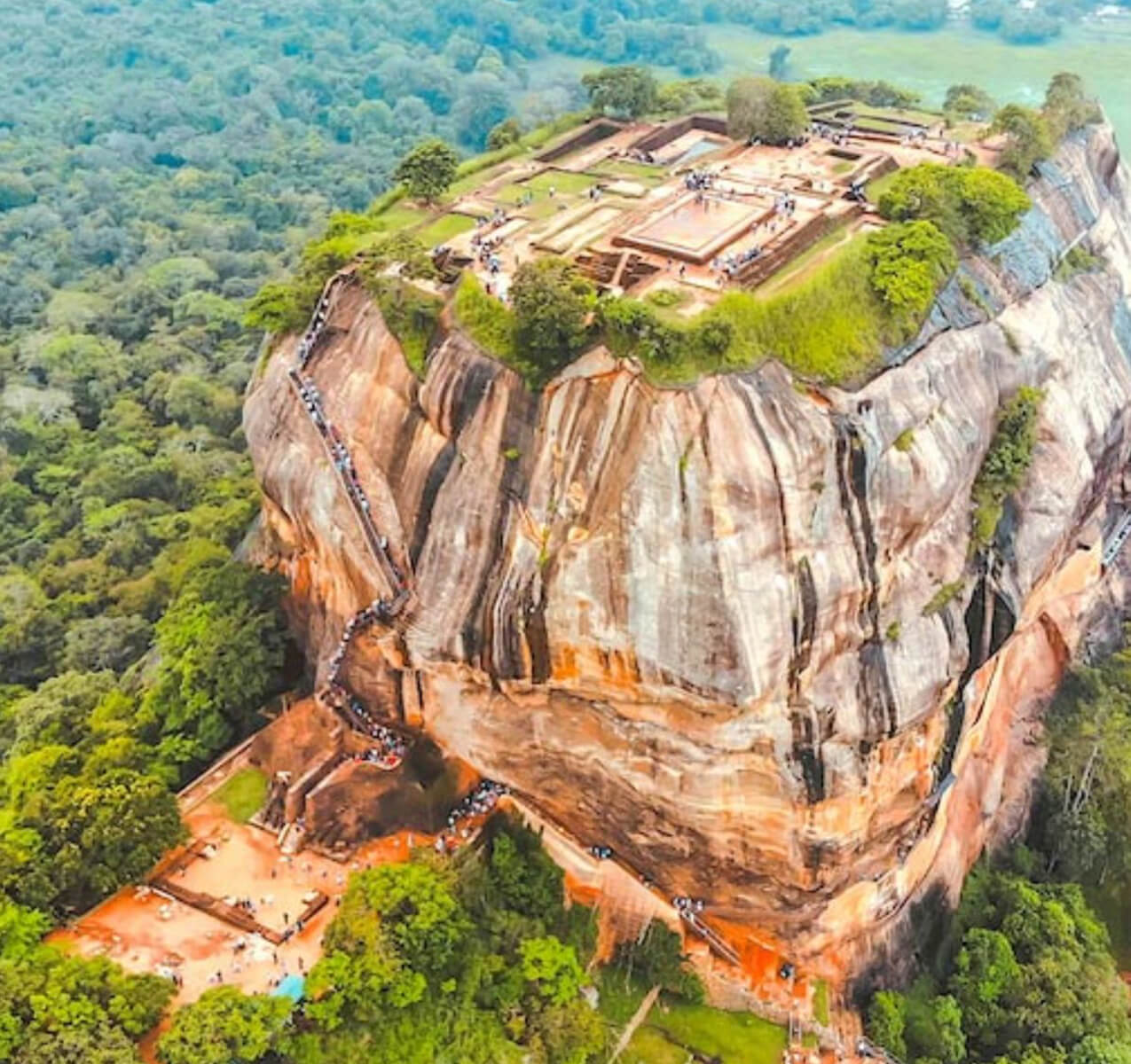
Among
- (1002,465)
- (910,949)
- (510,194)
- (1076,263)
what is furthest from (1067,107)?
(910,949)

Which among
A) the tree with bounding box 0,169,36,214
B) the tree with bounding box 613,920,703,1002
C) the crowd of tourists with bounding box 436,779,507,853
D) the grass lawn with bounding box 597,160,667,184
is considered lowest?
the tree with bounding box 0,169,36,214

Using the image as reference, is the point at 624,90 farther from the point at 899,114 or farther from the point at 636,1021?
the point at 636,1021

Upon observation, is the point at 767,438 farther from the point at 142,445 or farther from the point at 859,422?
the point at 142,445

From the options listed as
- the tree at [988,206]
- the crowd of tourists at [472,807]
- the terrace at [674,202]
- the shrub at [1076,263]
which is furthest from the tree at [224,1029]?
the shrub at [1076,263]

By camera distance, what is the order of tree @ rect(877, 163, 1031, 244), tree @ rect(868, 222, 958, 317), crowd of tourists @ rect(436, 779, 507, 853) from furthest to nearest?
tree @ rect(877, 163, 1031, 244)
crowd of tourists @ rect(436, 779, 507, 853)
tree @ rect(868, 222, 958, 317)

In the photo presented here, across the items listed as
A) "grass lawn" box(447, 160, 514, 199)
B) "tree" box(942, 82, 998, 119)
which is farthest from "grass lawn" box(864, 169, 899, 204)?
"grass lawn" box(447, 160, 514, 199)

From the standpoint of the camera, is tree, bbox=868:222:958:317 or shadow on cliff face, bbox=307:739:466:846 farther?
shadow on cliff face, bbox=307:739:466:846

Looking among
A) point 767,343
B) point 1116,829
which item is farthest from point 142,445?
point 1116,829

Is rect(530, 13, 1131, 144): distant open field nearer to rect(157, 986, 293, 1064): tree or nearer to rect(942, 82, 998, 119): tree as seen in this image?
rect(942, 82, 998, 119): tree
